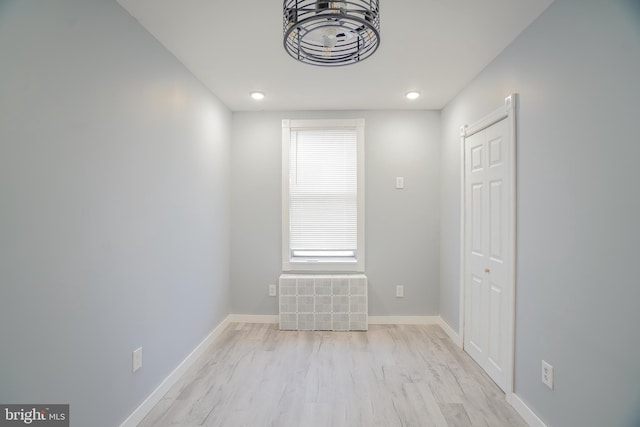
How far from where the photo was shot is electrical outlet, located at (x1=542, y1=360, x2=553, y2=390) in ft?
6.07

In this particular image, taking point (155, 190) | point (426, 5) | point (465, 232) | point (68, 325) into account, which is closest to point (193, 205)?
point (155, 190)

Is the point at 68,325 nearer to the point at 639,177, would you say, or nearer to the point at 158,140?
the point at 158,140

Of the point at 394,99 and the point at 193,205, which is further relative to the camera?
the point at 394,99

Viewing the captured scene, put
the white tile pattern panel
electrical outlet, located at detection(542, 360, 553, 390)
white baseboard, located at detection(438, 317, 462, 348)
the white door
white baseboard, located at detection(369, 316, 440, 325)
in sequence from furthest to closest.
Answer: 1. white baseboard, located at detection(369, 316, 440, 325)
2. the white tile pattern panel
3. white baseboard, located at detection(438, 317, 462, 348)
4. the white door
5. electrical outlet, located at detection(542, 360, 553, 390)

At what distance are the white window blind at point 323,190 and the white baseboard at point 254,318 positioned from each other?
83 cm

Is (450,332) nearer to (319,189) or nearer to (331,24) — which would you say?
(319,189)

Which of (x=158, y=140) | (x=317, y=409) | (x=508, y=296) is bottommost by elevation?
(x=317, y=409)

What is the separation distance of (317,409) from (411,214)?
2382 mm

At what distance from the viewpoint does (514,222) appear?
2.22 m

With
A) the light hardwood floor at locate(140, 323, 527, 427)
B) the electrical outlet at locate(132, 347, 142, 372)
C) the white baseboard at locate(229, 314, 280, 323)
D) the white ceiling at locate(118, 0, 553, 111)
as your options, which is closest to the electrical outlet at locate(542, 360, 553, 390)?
the light hardwood floor at locate(140, 323, 527, 427)

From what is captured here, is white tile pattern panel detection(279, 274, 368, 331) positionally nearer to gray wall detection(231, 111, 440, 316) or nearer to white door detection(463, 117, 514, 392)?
gray wall detection(231, 111, 440, 316)

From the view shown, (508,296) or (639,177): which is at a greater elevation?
(639,177)

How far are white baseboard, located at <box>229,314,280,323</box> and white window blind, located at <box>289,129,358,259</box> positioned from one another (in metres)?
0.83

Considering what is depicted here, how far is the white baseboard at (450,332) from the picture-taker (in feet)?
10.5
